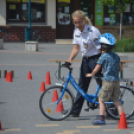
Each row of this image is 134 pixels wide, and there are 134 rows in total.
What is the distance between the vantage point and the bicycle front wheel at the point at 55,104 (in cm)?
615

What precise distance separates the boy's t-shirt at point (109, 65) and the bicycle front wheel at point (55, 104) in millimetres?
802

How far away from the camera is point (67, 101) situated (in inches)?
246

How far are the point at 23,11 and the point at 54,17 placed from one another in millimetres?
2080

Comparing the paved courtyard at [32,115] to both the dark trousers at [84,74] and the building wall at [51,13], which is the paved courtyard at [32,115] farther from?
the building wall at [51,13]

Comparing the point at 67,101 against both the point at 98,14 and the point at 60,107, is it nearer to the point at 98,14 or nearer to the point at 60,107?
the point at 60,107

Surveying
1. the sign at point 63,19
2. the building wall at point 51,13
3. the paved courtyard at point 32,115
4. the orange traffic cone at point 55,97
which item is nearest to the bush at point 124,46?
the paved courtyard at point 32,115

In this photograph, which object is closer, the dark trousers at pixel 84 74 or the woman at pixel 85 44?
the woman at pixel 85 44

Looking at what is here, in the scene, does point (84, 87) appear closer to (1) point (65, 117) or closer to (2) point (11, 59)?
(1) point (65, 117)

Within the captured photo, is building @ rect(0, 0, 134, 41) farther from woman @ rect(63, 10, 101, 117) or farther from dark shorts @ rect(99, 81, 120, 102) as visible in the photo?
dark shorts @ rect(99, 81, 120, 102)

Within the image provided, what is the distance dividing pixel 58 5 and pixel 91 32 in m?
18.8

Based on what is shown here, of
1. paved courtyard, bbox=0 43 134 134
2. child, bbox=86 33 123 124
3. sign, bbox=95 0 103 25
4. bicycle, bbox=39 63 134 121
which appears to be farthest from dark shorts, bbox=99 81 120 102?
sign, bbox=95 0 103 25

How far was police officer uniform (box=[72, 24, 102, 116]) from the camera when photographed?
20.3ft

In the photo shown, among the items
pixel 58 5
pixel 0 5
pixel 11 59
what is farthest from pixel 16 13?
pixel 11 59

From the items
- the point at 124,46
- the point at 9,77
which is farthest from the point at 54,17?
the point at 9,77
